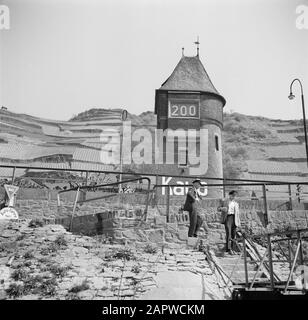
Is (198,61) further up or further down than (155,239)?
further up

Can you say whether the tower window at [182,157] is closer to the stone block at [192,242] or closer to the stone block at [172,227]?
the stone block at [172,227]

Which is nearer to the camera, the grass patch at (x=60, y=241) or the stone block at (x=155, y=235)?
the grass patch at (x=60, y=241)

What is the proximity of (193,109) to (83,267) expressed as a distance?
24.5 meters

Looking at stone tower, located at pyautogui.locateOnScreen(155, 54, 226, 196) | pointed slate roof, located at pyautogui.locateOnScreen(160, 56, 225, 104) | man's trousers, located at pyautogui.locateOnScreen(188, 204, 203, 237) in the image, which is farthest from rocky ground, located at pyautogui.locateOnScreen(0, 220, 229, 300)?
pointed slate roof, located at pyautogui.locateOnScreen(160, 56, 225, 104)

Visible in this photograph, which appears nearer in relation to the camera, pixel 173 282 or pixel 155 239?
pixel 173 282

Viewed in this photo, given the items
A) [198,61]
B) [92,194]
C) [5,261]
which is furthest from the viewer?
[198,61]

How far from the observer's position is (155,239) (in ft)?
31.1

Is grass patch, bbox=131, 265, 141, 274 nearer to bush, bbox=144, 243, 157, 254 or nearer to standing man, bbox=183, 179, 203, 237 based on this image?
bush, bbox=144, 243, 157, 254

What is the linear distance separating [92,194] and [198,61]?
24.1 metres

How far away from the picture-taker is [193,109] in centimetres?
3098

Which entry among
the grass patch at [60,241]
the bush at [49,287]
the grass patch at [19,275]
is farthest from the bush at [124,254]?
the grass patch at [19,275]

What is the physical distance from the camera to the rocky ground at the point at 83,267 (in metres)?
6.62
